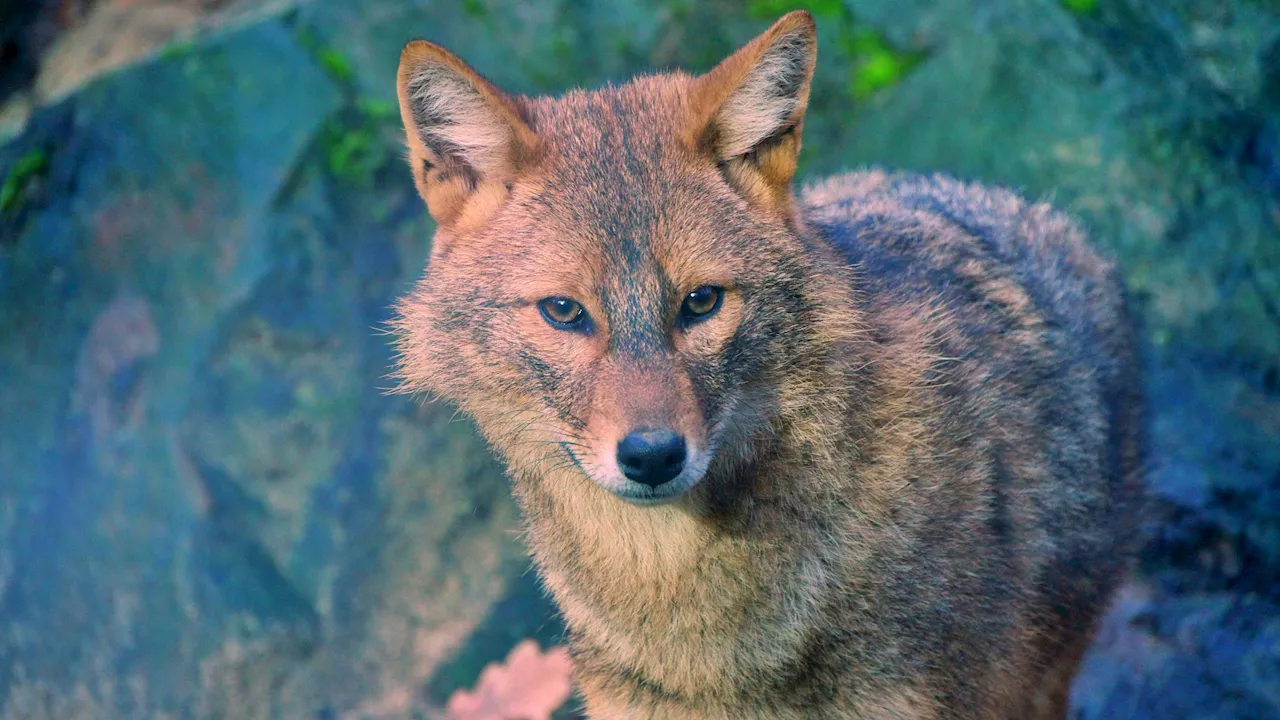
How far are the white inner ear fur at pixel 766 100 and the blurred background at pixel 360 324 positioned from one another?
10.1 feet

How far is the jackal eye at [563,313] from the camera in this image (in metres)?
3.36

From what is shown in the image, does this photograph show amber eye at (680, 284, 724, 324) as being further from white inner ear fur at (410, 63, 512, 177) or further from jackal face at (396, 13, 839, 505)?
Answer: white inner ear fur at (410, 63, 512, 177)

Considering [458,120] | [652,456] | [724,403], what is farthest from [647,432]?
[458,120]

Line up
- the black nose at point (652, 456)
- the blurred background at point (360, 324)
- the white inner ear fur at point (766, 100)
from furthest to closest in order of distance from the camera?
the blurred background at point (360, 324), the white inner ear fur at point (766, 100), the black nose at point (652, 456)

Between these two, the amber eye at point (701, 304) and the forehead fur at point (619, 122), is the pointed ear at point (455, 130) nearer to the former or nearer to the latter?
the forehead fur at point (619, 122)

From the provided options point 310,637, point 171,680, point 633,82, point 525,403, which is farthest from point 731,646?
point 171,680

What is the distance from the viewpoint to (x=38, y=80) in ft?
25.4

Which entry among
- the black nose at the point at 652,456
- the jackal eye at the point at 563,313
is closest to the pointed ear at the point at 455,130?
the jackal eye at the point at 563,313

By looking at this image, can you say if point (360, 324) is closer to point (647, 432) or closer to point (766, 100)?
point (766, 100)

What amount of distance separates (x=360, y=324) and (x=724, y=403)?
3.54 meters

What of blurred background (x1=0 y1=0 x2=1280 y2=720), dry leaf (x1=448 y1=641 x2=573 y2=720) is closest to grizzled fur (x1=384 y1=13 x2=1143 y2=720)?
dry leaf (x1=448 y1=641 x2=573 y2=720)

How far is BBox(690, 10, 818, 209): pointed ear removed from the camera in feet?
11.2

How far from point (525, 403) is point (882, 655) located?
1353 millimetres

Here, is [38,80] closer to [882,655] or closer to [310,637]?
[310,637]
